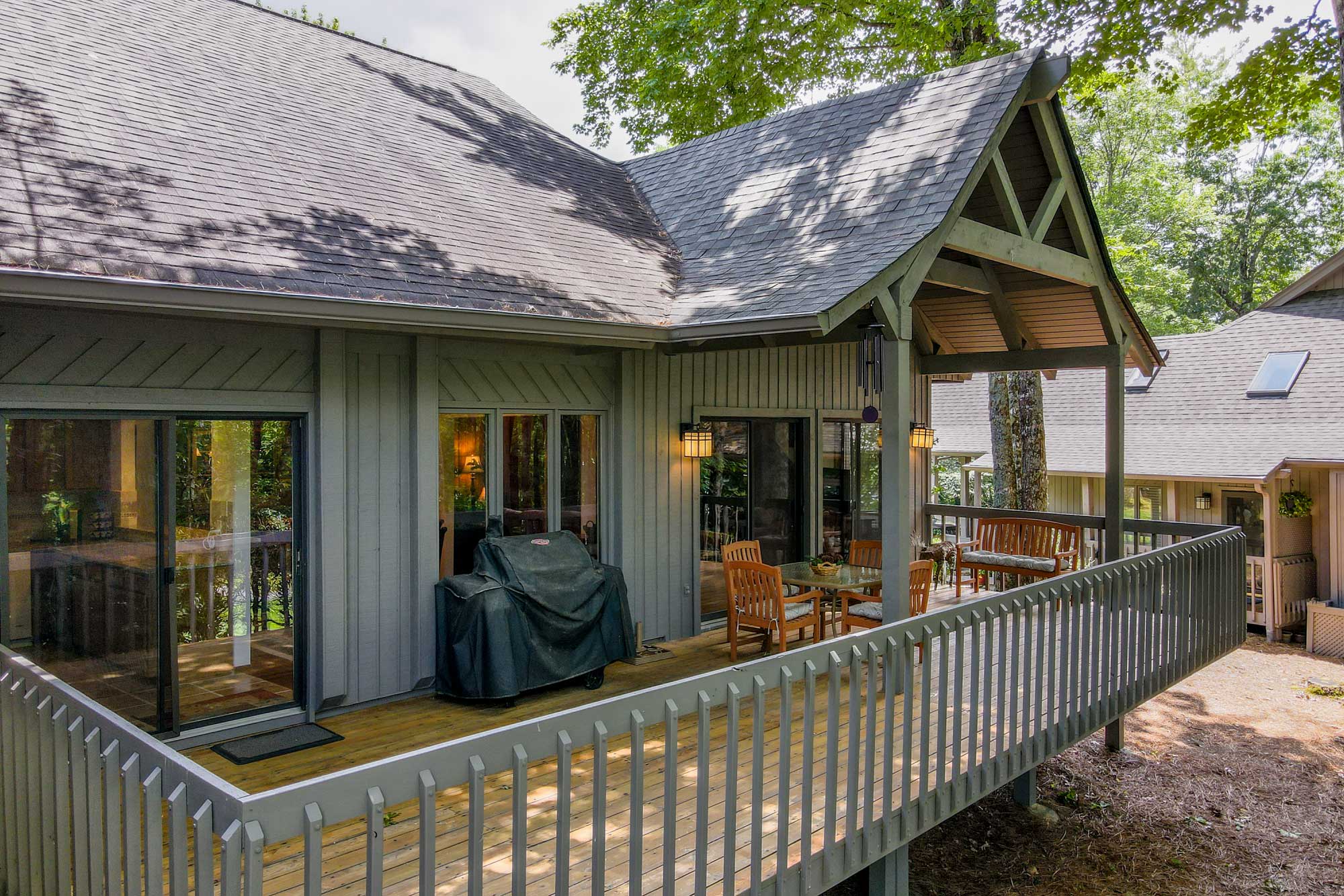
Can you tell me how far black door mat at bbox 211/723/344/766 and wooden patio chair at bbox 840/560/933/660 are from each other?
383cm

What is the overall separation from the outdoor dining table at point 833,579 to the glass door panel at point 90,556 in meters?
4.12

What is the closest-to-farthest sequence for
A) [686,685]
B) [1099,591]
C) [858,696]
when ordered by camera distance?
[686,685]
[858,696]
[1099,591]

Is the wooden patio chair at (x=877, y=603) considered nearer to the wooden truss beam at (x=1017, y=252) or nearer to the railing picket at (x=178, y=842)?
the wooden truss beam at (x=1017, y=252)

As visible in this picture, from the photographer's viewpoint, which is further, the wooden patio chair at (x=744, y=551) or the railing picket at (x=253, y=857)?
the wooden patio chair at (x=744, y=551)

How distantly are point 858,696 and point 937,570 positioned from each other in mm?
7715

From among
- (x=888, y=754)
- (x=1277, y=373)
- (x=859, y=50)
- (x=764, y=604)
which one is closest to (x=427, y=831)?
(x=888, y=754)

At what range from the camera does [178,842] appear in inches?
91.7

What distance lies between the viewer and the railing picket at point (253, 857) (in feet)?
7.06

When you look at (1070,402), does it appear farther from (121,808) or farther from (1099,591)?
(121,808)

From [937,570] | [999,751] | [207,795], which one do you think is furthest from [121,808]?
[937,570]

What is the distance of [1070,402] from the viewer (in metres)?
18.0

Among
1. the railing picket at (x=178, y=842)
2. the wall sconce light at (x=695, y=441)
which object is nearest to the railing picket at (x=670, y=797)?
the railing picket at (x=178, y=842)

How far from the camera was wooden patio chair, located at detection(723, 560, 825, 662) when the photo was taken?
6.76 meters

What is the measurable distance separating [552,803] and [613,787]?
0.30 meters
